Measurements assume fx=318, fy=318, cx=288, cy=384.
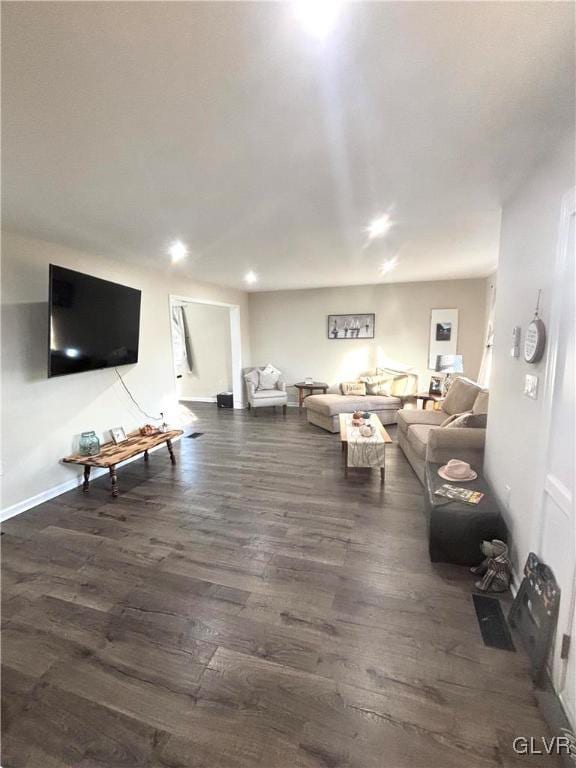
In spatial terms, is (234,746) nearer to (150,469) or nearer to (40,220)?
(150,469)

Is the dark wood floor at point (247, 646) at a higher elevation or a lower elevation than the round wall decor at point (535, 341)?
lower

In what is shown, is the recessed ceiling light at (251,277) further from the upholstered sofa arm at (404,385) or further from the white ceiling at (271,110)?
the upholstered sofa arm at (404,385)

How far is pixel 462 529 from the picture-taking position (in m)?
2.08

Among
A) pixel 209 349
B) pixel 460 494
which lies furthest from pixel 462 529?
pixel 209 349

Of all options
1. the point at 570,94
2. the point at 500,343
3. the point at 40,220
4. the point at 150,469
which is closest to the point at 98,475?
the point at 150,469

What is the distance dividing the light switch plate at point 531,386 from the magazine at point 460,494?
80 centimetres

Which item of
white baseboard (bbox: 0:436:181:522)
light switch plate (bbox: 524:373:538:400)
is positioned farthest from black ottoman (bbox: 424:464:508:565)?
white baseboard (bbox: 0:436:181:522)

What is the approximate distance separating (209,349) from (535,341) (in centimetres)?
643

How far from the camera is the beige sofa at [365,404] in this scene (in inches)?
203

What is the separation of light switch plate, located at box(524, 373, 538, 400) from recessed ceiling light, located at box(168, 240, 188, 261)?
3.09m

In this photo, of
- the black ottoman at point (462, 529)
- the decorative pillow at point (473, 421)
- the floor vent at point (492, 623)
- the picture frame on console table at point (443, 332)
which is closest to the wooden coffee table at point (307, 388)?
the picture frame on console table at point (443, 332)

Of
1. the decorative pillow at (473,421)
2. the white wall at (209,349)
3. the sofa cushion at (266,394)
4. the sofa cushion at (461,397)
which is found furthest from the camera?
the white wall at (209,349)

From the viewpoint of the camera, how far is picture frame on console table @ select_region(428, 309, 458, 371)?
5.91 m

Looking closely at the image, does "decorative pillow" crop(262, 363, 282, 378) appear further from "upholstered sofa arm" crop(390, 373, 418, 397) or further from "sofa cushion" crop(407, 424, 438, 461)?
"sofa cushion" crop(407, 424, 438, 461)
